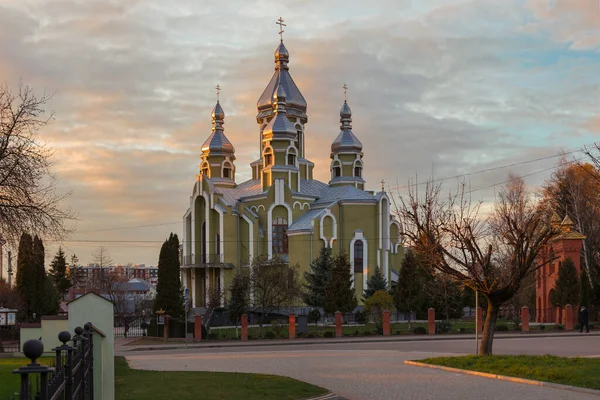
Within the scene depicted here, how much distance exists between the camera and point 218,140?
6656 centimetres

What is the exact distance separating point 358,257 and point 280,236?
638 centimetres

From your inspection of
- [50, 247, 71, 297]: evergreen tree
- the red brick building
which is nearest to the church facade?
the red brick building

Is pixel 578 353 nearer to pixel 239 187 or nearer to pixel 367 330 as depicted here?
pixel 367 330

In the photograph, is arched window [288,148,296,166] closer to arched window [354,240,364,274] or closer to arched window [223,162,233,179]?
arched window [223,162,233,179]

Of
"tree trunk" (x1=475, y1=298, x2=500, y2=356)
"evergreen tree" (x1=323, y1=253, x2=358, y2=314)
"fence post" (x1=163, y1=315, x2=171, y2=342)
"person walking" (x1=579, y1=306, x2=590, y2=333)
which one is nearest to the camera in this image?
"tree trunk" (x1=475, y1=298, x2=500, y2=356)

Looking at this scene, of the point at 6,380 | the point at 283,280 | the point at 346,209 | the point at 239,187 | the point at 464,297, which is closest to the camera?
the point at 6,380

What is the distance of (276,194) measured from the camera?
59.4 meters

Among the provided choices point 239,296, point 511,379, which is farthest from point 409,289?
point 511,379

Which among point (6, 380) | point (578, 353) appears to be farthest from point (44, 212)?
point (578, 353)

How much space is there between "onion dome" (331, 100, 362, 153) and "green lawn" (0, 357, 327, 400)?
163ft

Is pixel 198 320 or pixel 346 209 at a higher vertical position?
pixel 346 209

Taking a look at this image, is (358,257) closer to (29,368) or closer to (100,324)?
(100,324)

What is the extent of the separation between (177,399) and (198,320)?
985 inches

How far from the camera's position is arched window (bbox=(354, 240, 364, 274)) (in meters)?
57.3
